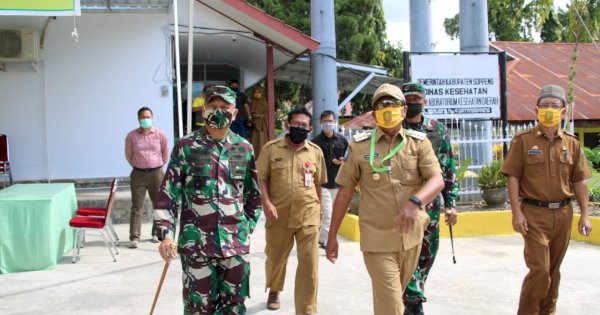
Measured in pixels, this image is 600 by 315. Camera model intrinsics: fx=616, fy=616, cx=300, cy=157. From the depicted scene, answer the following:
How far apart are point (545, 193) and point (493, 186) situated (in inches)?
214

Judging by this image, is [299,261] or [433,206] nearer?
[433,206]

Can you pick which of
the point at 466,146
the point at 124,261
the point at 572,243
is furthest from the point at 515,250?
the point at 124,261

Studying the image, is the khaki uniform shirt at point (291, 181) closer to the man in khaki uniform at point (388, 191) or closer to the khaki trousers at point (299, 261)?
the khaki trousers at point (299, 261)

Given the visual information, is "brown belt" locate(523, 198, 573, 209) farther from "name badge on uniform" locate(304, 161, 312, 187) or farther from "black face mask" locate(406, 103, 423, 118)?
"name badge on uniform" locate(304, 161, 312, 187)

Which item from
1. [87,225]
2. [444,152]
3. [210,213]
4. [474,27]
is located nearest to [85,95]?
[87,225]

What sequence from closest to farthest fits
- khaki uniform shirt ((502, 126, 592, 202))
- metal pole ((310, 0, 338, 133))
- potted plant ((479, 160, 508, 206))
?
khaki uniform shirt ((502, 126, 592, 202)) → potted plant ((479, 160, 508, 206)) → metal pole ((310, 0, 338, 133))

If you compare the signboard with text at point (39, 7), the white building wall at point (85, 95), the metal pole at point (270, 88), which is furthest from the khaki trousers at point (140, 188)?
the metal pole at point (270, 88)

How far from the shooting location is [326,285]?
627 cm

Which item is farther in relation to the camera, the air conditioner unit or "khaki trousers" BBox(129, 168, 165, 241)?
the air conditioner unit

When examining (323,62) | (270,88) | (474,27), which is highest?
(474,27)

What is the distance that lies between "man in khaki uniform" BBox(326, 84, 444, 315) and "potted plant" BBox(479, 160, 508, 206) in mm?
6338

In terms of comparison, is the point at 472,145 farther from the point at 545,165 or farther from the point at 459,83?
the point at 545,165

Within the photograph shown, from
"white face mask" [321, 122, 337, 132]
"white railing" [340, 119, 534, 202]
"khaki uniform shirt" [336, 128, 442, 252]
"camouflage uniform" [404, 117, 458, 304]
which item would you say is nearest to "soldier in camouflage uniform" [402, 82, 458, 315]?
"camouflage uniform" [404, 117, 458, 304]

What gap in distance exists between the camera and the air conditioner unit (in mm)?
10664
